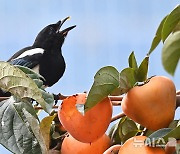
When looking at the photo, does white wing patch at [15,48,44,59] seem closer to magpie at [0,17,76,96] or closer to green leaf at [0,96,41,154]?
magpie at [0,17,76,96]

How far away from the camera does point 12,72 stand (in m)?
0.52

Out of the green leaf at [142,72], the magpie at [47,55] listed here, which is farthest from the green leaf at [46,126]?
the magpie at [47,55]

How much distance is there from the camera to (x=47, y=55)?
2178 millimetres

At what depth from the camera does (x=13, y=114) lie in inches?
21.2

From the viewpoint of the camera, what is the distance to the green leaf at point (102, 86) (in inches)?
19.7

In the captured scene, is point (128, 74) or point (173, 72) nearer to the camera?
point (128, 74)

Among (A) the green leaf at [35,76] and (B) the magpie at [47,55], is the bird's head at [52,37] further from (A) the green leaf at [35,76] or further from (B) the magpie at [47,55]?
(A) the green leaf at [35,76]

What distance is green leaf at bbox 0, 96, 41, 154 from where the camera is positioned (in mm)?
503

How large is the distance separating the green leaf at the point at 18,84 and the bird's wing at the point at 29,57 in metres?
1.37

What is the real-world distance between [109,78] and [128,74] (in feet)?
0.07

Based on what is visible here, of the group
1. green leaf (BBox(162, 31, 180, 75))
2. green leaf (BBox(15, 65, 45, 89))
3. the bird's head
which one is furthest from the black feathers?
green leaf (BBox(15, 65, 45, 89))

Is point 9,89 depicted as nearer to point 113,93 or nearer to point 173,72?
point 113,93

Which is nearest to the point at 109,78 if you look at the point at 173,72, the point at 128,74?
the point at 128,74

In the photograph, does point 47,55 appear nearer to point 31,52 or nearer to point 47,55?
point 47,55
